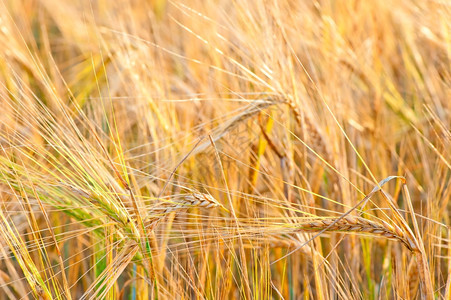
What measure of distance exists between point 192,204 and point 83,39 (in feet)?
4.64

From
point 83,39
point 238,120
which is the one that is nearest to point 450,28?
point 238,120

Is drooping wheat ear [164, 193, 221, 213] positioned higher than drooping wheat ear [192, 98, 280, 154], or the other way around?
drooping wheat ear [192, 98, 280, 154]

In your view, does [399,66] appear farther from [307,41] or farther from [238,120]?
[238,120]

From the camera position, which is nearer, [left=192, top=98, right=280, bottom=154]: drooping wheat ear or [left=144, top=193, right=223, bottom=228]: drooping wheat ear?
[left=144, top=193, right=223, bottom=228]: drooping wheat ear

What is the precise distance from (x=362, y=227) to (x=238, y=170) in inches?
15.0

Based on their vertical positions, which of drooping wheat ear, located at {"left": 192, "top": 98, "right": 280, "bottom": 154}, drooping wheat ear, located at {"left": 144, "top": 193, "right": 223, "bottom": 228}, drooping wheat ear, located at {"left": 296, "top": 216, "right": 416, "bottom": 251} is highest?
drooping wheat ear, located at {"left": 192, "top": 98, "right": 280, "bottom": 154}

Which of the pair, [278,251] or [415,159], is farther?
[415,159]

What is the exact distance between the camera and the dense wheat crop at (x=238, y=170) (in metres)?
0.79

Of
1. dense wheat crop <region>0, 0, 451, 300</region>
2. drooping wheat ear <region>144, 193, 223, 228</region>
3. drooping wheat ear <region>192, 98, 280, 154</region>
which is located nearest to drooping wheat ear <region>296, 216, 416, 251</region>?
dense wheat crop <region>0, 0, 451, 300</region>

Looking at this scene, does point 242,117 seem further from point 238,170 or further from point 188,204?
point 188,204

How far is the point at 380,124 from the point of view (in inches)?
57.7

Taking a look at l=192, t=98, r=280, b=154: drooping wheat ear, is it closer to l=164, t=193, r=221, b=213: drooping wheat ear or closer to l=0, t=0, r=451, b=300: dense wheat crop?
l=0, t=0, r=451, b=300: dense wheat crop

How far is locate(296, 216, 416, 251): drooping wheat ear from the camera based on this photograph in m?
0.75

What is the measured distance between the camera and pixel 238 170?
1.11m
